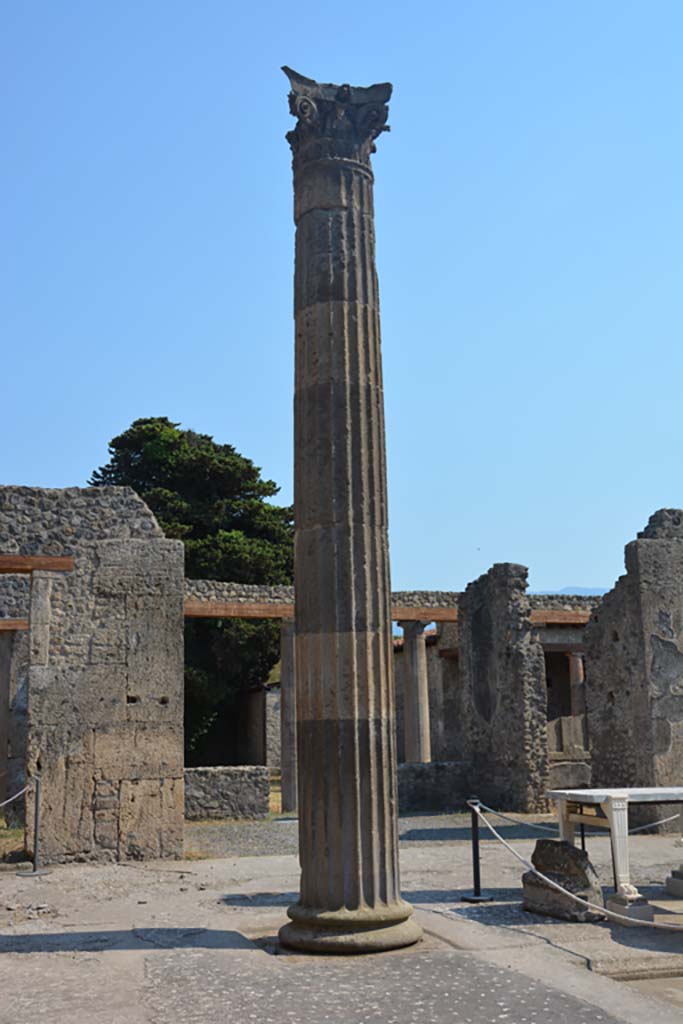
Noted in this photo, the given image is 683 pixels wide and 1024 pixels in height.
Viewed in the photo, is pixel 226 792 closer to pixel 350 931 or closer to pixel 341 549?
pixel 350 931

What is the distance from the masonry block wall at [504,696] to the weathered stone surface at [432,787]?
0.32 meters

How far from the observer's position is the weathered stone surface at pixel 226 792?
14.6 metres

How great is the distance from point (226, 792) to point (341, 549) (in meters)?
9.30

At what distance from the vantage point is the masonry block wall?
15.6 m

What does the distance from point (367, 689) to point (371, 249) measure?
3.01 m

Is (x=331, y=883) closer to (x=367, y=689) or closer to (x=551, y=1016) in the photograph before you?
(x=367, y=689)

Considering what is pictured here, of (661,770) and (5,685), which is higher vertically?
(5,685)

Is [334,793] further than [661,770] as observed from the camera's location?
No

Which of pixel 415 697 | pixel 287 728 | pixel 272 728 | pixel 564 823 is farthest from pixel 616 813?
pixel 272 728

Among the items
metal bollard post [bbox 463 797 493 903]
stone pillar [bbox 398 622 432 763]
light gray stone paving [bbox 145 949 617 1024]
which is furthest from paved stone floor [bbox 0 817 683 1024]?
stone pillar [bbox 398 622 432 763]

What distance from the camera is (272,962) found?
18.5 feet

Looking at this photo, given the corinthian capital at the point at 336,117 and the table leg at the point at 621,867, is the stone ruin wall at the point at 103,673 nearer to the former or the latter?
the table leg at the point at 621,867

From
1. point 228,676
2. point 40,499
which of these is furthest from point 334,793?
point 228,676

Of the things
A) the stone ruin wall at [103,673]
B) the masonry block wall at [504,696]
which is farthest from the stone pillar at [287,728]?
the stone ruin wall at [103,673]
